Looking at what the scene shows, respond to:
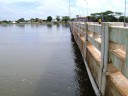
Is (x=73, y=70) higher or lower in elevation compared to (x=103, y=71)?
lower

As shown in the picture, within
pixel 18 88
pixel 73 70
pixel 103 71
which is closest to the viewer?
pixel 103 71

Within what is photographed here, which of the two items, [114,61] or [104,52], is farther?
[104,52]

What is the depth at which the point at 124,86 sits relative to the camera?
5.22 m

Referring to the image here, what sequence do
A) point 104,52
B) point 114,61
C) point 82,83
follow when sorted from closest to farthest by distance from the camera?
point 114,61
point 104,52
point 82,83

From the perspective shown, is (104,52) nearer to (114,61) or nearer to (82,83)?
(114,61)

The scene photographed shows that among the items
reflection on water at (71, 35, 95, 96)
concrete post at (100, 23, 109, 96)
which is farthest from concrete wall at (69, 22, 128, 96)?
reflection on water at (71, 35, 95, 96)

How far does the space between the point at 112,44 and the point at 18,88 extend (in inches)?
209

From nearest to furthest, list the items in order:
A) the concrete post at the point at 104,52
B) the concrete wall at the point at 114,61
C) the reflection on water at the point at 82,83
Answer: the concrete wall at the point at 114,61, the concrete post at the point at 104,52, the reflection on water at the point at 82,83

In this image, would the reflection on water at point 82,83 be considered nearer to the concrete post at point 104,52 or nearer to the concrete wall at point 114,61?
the concrete post at point 104,52

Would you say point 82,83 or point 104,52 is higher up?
point 104,52

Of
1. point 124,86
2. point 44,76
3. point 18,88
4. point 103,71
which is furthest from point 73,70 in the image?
point 124,86

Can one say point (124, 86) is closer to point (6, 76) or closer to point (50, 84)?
point (50, 84)

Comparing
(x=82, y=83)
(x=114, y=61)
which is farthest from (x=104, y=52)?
(x=82, y=83)

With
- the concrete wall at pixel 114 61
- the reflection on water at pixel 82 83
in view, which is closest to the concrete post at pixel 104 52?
the concrete wall at pixel 114 61
